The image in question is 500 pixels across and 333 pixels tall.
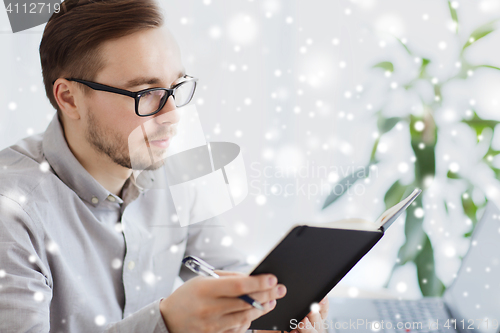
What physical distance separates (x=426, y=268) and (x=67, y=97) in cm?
140

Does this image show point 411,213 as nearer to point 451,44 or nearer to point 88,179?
point 451,44

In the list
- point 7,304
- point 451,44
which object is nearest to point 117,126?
point 7,304

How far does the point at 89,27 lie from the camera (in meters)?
0.82

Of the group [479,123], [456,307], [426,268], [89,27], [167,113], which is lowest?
[426,268]

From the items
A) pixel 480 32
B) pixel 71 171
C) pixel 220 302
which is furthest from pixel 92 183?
pixel 480 32

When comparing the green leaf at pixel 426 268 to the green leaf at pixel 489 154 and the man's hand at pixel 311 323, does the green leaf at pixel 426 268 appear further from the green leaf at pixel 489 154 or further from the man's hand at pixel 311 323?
the man's hand at pixel 311 323

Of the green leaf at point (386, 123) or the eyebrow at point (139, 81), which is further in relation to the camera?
the green leaf at point (386, 123)

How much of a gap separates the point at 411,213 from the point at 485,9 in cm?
88

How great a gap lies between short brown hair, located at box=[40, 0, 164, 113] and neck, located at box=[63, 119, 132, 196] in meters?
0.13

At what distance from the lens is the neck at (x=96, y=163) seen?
34.0 inches

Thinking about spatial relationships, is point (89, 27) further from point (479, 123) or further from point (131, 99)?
point (479, 123)

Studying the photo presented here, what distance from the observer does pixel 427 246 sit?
1.36m

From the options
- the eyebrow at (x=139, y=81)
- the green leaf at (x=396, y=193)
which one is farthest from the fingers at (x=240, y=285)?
the green leaf at (x=396, y=193)

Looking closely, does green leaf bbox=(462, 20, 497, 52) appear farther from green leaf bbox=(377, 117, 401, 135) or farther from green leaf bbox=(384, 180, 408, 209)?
green leaf bbox=(384, 180, 408, 209)
